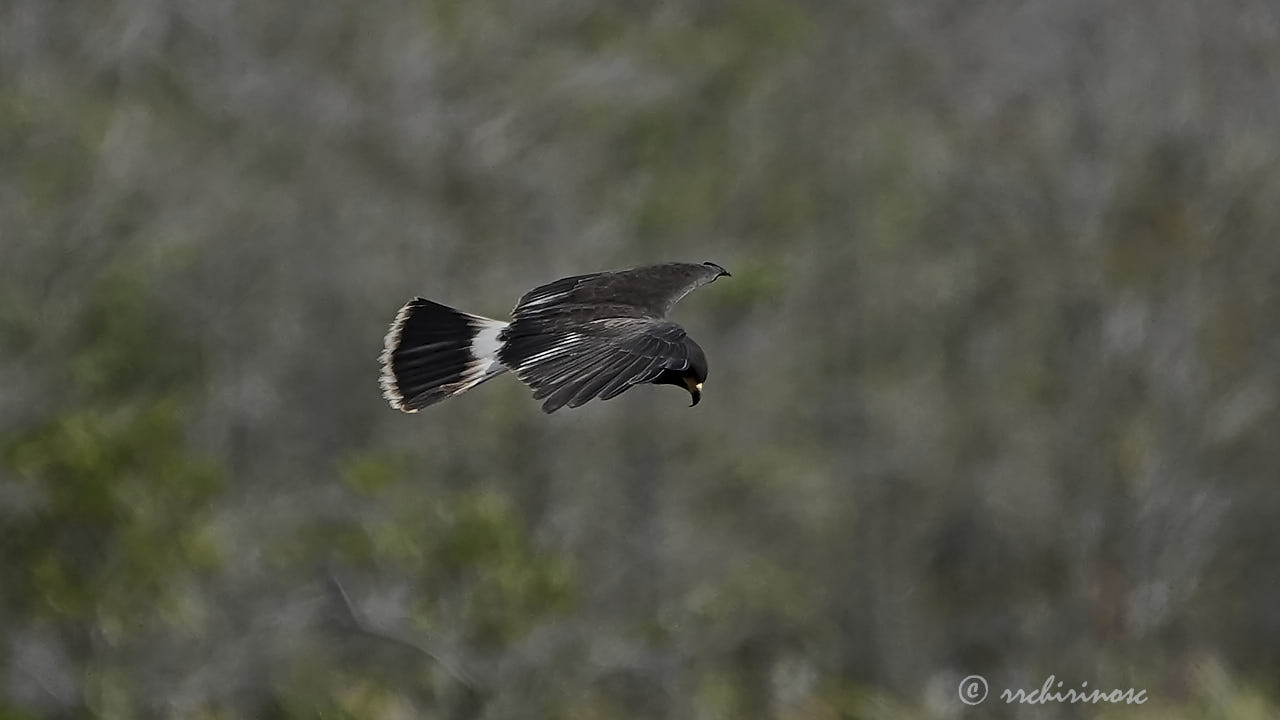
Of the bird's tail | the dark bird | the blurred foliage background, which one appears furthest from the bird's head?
the blurred foliage background

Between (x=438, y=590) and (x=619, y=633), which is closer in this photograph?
(x=438, y=590)

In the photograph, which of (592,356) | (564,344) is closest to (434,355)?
(564,344)

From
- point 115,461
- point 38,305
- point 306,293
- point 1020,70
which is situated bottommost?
point 115,461

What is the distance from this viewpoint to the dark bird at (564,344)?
18.2 ft

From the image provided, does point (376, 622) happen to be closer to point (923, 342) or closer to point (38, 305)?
point (38, 305)

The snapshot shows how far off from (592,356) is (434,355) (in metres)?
1.24

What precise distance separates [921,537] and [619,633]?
8.40 m

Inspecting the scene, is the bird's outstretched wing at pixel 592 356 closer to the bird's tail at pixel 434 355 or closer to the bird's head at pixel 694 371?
the bird's head at pixel 694 371

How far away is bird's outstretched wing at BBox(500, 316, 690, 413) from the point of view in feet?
17.3

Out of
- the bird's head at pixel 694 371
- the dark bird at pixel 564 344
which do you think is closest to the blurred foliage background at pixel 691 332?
the dark bird at pixel 564 344

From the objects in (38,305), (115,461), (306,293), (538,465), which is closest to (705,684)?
(538,465)

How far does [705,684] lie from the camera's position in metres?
17.7

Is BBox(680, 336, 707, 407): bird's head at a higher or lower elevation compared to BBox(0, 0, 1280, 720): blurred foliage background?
lower

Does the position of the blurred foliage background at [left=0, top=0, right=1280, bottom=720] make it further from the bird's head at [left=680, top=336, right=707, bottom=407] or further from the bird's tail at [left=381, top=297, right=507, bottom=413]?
the bird's head at [left=680, top=336, right=707, bottom=407]
